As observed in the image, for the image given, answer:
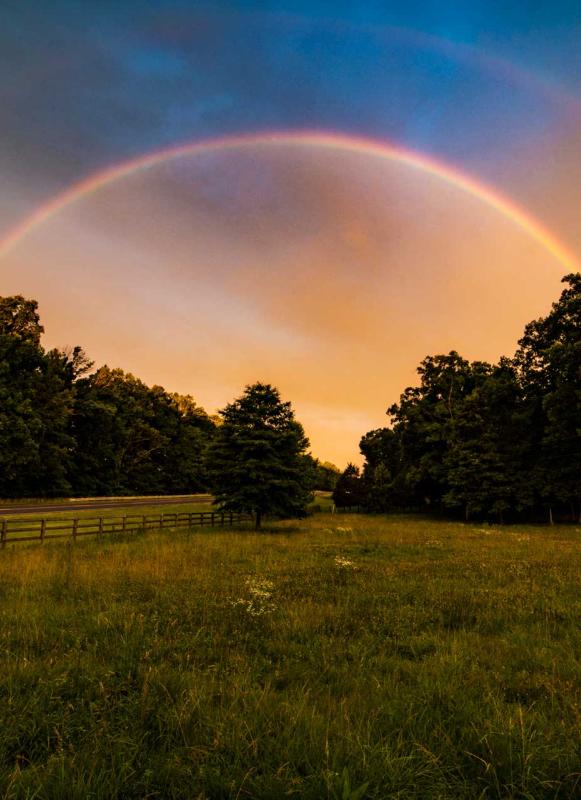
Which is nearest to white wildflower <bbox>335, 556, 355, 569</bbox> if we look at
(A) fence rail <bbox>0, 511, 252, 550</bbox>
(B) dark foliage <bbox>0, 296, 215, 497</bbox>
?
(A) fence rail <bbox>0, 511, 252, 550</bbox>

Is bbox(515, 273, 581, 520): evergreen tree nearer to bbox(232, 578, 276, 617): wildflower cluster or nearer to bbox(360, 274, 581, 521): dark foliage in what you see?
bbox(360, 274, 581, 521): dark foliage

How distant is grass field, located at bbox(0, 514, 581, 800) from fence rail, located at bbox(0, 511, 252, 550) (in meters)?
11.0

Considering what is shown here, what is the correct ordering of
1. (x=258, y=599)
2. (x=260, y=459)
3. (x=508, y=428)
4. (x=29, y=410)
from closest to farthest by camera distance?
1. (x=258, y=599)
2. (x=260, y=459)
3. (x=508, y=428)
4. (x=29, y=410)

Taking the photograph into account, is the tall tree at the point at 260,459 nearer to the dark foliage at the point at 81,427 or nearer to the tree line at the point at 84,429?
the tree line at the point at 84,429

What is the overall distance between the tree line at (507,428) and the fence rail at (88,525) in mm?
21065

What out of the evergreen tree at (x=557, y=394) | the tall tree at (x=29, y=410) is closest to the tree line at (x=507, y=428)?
the evergreen tree at (x=557, y=394)

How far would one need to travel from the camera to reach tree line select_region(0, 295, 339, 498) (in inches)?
1903

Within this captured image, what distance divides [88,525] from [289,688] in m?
20.6

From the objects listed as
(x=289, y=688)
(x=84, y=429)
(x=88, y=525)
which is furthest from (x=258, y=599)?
(x=84, y=429)

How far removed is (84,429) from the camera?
69312 mm

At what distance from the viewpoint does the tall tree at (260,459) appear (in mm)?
27547

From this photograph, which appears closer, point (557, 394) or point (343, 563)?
point (343, 563)

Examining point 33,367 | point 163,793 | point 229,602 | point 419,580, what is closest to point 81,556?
point 229,602

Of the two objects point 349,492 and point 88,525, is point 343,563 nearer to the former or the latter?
point 88,525
